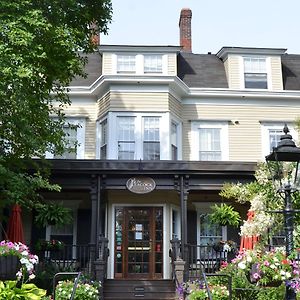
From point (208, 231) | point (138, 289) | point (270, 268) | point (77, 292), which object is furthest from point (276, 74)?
point (270, 268)

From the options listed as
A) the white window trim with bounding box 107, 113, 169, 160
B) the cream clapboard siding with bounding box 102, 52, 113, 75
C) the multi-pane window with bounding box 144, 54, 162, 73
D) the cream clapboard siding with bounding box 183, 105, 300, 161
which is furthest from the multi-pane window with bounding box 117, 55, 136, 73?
the cream clapboard siding with bounding box 183, 105, 300, 161

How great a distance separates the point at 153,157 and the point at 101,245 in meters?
4.39

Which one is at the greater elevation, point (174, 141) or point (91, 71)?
point (91, 71)

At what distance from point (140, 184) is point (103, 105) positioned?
4.38m

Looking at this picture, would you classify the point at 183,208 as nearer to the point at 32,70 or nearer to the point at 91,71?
the point at 32,70

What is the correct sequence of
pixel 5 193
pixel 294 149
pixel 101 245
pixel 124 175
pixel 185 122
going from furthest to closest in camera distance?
pixel 185 122 < pixel 124 175 < pixel 101 245 < pixel 5 193 < pixel 294 149

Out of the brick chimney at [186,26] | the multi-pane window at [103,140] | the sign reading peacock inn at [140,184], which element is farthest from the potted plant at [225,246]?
the brick chimney at [186,26]

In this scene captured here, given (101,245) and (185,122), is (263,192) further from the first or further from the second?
(185,122)

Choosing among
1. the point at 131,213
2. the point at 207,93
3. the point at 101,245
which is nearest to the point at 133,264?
the point at 131,213

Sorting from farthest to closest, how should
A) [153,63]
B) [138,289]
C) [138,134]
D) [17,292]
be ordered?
[153,63] → [138,134] → [138,289] → [17,292]

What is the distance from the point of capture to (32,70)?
1202 cm

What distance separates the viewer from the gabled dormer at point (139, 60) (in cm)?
1814

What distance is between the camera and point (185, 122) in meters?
18.2

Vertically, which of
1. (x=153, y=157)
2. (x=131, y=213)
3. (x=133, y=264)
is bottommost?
(x=133, y=264)
